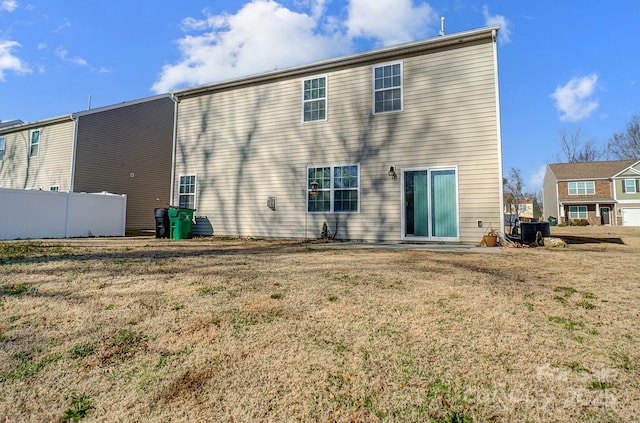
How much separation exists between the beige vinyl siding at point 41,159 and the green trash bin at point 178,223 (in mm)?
7602

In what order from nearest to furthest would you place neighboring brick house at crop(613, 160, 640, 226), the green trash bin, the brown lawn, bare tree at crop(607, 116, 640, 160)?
the brown lawn, the green trash bin, neighboring brick house at crop(613, 160, 640, 226), bare tree at crop(607, 116, 640, 160)

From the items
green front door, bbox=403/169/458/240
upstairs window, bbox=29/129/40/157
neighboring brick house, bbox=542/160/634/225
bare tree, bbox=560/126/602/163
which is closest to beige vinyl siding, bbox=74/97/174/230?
upstairs window, bbox=29/129/40/157

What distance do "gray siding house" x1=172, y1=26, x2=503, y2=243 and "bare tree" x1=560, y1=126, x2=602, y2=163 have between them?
3856 centimetres

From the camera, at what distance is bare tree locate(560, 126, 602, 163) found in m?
37.3

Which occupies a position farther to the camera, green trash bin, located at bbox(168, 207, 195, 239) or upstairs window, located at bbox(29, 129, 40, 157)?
upstairs window, located at bbox(29, 129, 40, 157)

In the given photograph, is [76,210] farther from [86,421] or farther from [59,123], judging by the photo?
[86,421]

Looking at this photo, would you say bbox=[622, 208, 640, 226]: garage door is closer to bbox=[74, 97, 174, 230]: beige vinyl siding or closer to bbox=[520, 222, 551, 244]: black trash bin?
bbox=[520, 222, 551, 244]: black trash bin

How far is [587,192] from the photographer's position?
1261 inches

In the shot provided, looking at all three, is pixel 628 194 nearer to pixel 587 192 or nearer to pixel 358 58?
pixel 587 192

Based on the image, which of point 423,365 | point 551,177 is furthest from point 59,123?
point 551,177

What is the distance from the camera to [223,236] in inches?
425

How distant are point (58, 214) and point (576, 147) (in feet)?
154

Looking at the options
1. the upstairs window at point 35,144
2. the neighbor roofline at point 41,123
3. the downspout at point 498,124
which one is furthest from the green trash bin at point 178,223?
the upstairs window at point 35,144

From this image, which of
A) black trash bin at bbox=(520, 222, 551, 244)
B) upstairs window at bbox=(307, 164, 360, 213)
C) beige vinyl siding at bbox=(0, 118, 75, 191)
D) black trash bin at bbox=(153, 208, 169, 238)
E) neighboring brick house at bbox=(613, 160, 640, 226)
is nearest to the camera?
black trash bin at bbox=(520, 222, 551, 244)
